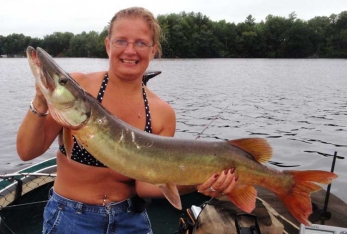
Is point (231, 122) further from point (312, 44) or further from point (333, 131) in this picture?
point (312, 44)

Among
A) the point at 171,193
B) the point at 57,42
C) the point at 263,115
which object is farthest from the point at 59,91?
the point at 57,42

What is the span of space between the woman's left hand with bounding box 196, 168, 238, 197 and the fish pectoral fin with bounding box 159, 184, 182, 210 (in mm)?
175

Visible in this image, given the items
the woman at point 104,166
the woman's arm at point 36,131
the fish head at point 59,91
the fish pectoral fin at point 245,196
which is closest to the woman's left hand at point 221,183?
the woman at point 104,166

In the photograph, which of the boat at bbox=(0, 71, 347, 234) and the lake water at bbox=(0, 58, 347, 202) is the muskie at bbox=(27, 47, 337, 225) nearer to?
the boat at bbox=(0, 71, 347, 234)

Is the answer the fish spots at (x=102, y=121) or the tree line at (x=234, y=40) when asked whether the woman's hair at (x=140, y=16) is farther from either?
the tree line at (x=234, y=40)

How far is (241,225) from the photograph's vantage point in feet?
10.7

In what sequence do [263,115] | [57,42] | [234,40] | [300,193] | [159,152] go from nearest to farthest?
[159,152]
[300,193]
[263,115]
[234,40]
[57,42]

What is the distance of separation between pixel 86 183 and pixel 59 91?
656 mm

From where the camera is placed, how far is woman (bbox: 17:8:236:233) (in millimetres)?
2393

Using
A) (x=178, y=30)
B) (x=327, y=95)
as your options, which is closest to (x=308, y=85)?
(x=327, y=95)

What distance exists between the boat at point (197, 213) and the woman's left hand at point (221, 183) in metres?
0.74

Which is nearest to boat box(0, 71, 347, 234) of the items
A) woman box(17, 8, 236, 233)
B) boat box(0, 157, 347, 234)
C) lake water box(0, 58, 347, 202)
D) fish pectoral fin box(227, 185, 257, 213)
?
boat box(0, 157, 347, 234)

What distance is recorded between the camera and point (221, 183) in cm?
247

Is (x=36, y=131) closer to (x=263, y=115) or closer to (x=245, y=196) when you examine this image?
(x=245, y=196)
